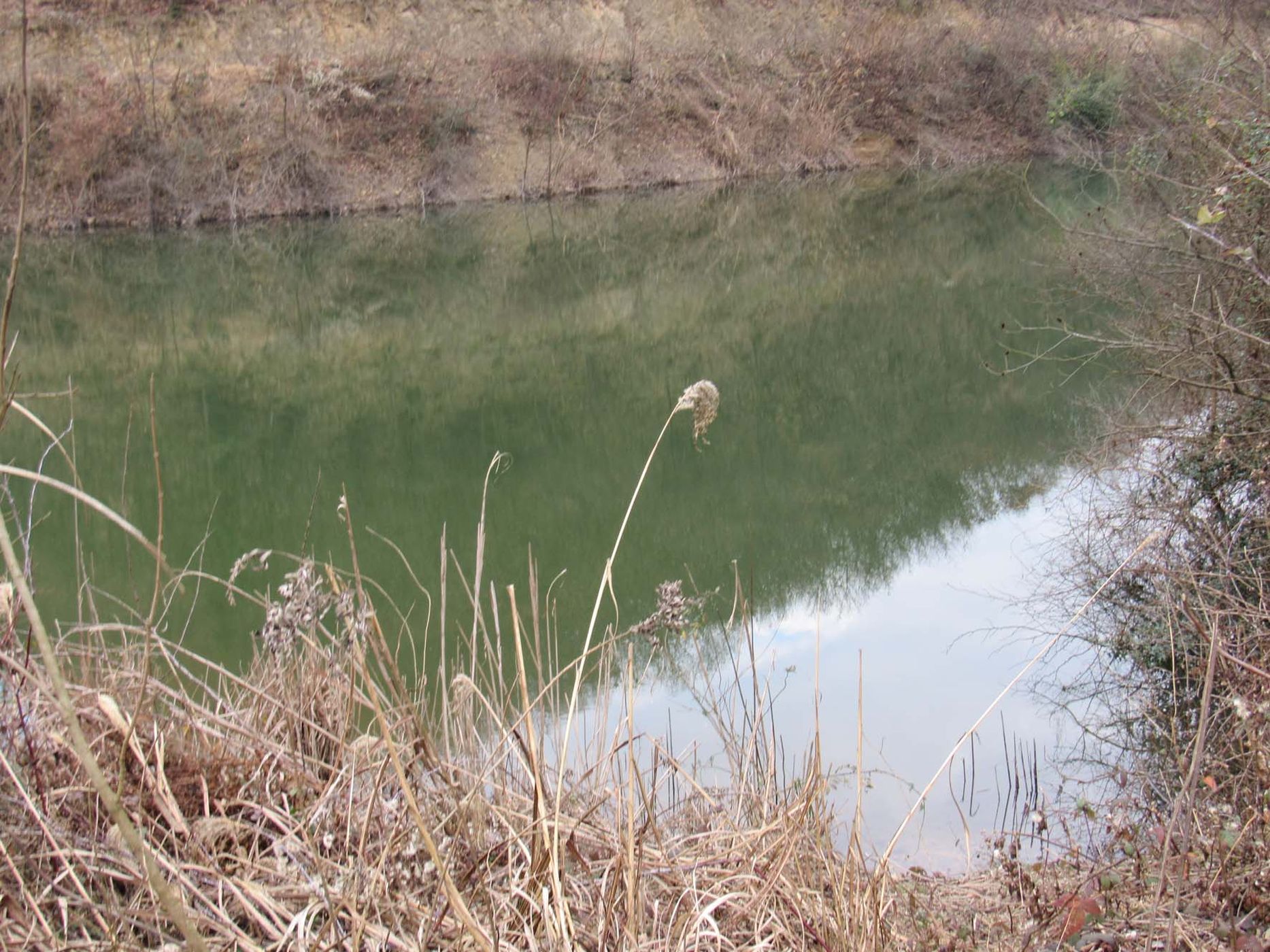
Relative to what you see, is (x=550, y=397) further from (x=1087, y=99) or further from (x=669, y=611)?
(x=1087, y=99)

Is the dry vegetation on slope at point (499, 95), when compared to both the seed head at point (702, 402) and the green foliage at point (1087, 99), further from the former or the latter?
the seed head at point (702, 402)

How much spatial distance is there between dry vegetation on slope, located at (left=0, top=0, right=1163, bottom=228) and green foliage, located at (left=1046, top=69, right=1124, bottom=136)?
0.86 ft

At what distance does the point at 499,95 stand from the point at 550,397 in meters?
16.2

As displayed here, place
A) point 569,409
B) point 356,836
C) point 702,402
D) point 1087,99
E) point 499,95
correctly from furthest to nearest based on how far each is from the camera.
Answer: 1. point 499,95
2. point 1087,99
3. point 569,409
4. point 356,836
5. point 702,402

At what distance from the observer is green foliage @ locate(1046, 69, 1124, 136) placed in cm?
2160

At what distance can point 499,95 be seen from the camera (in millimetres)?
25734

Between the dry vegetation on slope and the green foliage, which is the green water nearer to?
the dry vegetation on slope

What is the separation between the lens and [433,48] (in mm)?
25891

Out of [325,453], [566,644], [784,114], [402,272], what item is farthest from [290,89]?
[566,644]

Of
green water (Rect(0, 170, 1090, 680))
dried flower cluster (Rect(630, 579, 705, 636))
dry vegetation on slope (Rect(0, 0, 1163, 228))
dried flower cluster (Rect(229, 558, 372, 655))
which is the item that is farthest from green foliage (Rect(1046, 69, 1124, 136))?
dried flower cluster (Rect(229, 558, 372, 655))

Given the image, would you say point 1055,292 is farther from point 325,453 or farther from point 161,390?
point 161,390

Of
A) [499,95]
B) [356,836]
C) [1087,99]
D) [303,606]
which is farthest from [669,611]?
[499,95]

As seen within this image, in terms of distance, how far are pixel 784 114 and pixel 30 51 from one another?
15145 millimetres

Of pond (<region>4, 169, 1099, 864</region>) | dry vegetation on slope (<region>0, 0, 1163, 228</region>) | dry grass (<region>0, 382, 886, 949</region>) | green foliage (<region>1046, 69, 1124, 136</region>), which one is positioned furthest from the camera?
dry vegetation on slope (<region>0, 0, 1163, 228</region>)
